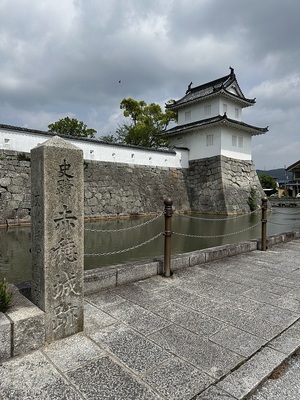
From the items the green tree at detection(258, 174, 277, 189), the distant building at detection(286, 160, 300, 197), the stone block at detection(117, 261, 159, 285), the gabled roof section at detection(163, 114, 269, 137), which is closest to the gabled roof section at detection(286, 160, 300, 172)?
the distant building at detection(286, 160, 300, 197)

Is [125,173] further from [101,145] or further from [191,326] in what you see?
[191,326]

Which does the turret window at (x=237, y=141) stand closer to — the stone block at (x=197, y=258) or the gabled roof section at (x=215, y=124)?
the gabled roof section at (x=215, y=124)

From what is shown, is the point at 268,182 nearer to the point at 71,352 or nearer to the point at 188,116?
the point at 188,116

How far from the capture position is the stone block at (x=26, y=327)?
1.95 metres

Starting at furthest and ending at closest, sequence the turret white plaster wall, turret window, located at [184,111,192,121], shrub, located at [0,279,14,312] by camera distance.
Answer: turret window, located at [184,111,192,121] → the turret white plaster wall → shrub, located at [0,279,14,312]

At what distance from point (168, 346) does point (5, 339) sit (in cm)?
112

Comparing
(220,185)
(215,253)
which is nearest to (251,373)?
(215,253)

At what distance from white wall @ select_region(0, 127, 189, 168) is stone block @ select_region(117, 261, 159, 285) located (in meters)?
11.6

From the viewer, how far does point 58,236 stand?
217 cm

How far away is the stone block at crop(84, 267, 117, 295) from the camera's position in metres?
3.14

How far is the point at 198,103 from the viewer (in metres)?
22.0

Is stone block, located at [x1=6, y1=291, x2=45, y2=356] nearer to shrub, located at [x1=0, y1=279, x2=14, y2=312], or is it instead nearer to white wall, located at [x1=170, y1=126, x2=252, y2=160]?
shrub, located at [x1=0, y1=279, x2=14, y2=312]

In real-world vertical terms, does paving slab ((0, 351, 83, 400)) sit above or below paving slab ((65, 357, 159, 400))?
above

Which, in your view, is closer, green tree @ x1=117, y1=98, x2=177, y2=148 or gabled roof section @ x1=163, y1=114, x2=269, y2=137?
gabled roof section @ x1=163, y1=114, x2=269, y2=137
